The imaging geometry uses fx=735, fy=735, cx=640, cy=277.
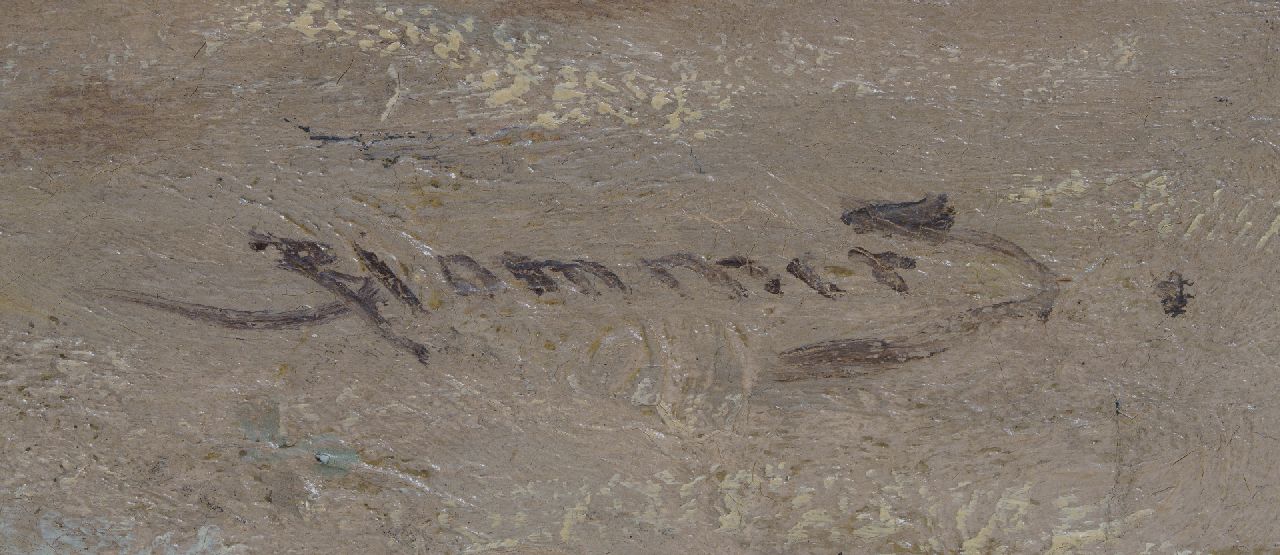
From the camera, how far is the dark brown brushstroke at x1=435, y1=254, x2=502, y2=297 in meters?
2.12

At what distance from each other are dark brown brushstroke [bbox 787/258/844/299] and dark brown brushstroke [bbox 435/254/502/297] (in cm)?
85

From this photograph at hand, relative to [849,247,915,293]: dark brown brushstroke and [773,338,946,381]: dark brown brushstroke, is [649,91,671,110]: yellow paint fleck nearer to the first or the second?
[849,247,915,293]: dark brown brushstroke

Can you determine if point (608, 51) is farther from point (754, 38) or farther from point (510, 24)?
point (754, 38)

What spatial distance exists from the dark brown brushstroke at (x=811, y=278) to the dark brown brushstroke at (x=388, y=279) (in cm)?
108

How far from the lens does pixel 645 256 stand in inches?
83.5

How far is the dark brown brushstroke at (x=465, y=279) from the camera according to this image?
2.12m

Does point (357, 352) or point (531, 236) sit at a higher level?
point (531, 236)

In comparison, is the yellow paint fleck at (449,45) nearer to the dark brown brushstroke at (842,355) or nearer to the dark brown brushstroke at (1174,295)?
the dark brown brushstroke at (842,355)

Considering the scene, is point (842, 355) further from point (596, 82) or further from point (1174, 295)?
point (596, 82)

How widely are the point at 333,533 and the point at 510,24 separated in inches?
62.0

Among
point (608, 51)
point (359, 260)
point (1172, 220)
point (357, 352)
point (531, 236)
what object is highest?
point (608, 51)

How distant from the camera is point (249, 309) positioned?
211 cm

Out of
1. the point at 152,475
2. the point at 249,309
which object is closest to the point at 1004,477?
the point at 249,309
